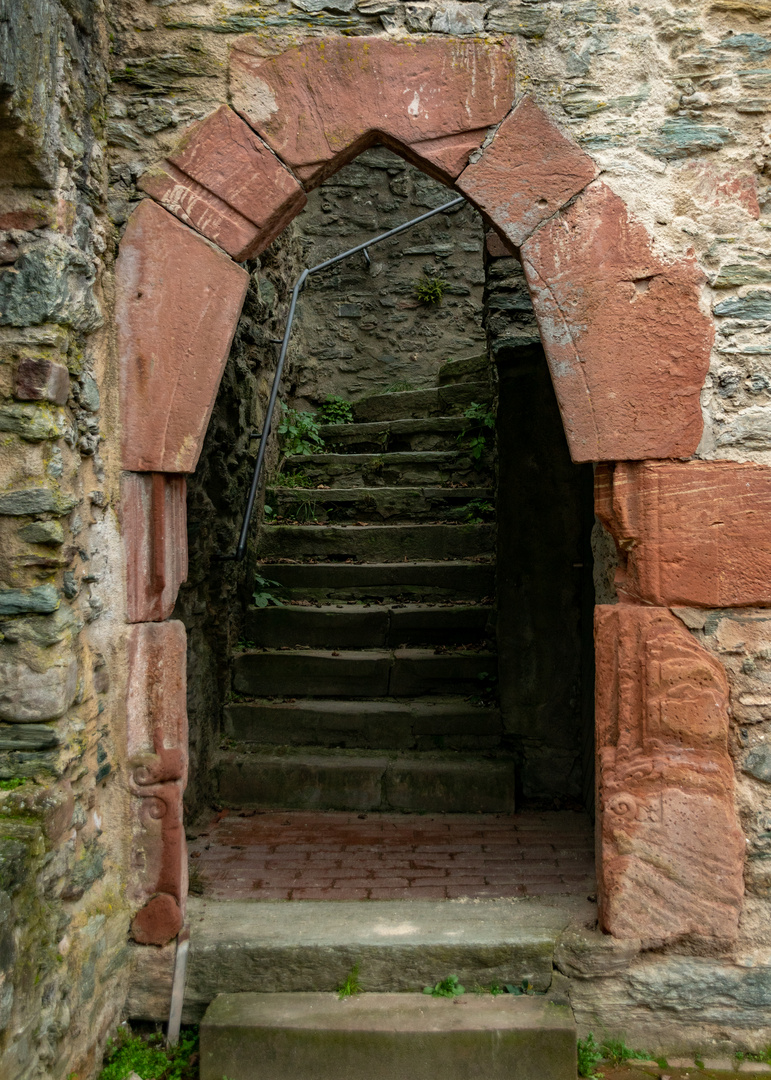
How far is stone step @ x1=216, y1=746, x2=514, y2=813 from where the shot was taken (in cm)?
451

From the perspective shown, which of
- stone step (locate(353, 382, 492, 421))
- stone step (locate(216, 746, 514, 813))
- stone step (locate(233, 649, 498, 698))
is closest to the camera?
stone step (locate(216, 746, 514, 813))

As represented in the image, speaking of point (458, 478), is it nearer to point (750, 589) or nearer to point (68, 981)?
point (750, 589)

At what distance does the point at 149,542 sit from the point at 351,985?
1666 mm

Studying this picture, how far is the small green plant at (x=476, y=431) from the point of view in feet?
20.7

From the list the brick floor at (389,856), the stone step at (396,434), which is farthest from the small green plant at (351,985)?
the stone step at (396,434)

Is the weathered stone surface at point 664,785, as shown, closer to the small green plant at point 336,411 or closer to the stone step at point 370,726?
the stone step at point 370,726

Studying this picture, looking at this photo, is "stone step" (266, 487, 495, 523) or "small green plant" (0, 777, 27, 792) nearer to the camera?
"small green plant" (0, 777, 27, 792)

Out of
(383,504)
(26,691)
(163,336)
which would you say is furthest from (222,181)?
(383,504)

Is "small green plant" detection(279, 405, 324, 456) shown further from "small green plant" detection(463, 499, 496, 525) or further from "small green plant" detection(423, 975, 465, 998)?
"small green plant" detection(423, 975, 465, 998)

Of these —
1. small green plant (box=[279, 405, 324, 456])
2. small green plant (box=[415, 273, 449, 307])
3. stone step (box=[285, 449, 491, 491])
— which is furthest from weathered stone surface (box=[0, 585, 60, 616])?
small green plant (box=[415, 273, 449, 307])

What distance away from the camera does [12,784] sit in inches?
92.9

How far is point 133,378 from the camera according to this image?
2.78 meters

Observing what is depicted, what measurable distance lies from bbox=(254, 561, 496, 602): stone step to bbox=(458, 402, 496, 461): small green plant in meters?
1.11

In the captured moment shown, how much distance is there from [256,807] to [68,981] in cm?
215
